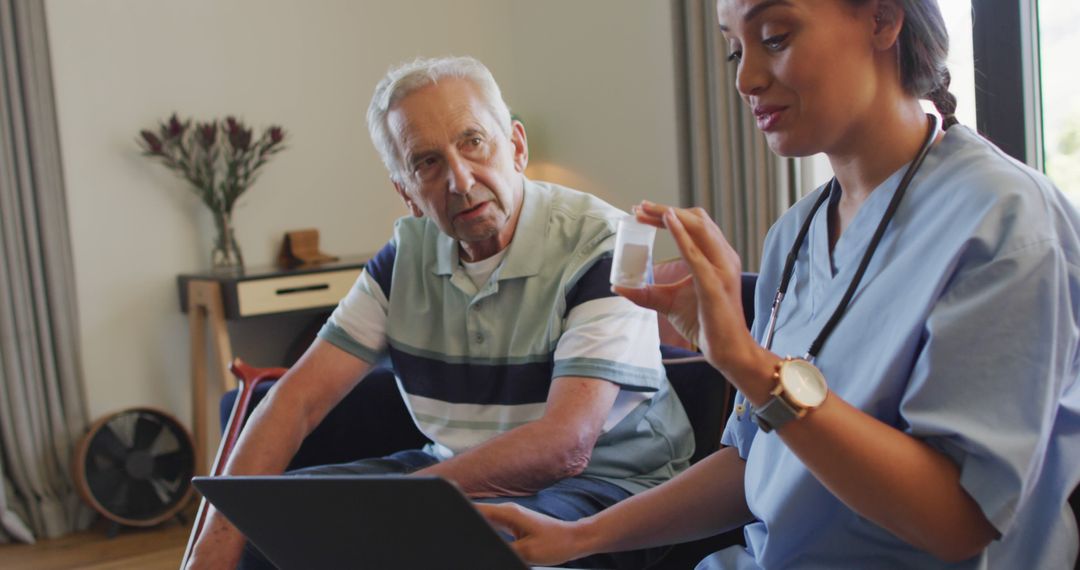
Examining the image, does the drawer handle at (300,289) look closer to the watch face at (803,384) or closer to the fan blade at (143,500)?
the fan blade at (143,500)

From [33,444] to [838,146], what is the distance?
10.4ft

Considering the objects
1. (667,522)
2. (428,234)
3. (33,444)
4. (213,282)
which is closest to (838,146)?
(667,522)

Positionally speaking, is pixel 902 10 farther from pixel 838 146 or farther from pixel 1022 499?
pixel 1022 499

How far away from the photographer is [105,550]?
3.31m

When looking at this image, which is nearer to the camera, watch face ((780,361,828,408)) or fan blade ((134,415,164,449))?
watch face ((780,361,828,408))

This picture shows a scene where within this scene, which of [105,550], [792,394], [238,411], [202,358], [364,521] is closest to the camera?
[792,394]

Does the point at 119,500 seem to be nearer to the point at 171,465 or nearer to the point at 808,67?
the point at 171,465

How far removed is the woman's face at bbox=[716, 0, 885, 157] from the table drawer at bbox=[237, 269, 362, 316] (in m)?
2.77

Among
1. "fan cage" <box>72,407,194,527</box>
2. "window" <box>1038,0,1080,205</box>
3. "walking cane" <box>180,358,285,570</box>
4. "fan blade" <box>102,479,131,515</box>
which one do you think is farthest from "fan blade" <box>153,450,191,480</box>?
"window" <box>1038,0,1080,205</box>

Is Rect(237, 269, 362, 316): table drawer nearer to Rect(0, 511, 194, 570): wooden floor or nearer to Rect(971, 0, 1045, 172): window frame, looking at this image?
Rect(0, 511, 194, 570): wooden floor

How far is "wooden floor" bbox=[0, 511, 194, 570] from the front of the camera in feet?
10.4

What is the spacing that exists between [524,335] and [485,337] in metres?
0.07

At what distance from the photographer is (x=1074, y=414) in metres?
0.89

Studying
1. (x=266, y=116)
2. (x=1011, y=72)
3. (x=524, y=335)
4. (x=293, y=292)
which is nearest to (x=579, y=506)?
(x=524, y=335)
